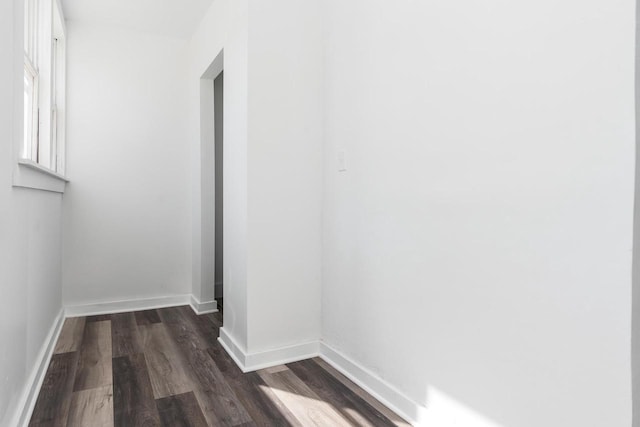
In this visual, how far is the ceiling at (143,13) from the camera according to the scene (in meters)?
2.82

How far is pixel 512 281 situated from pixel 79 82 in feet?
11.0

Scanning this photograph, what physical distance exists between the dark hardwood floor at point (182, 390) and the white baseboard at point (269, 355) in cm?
4

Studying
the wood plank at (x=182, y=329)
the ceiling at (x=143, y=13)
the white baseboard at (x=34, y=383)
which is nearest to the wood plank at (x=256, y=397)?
the wood plank at (x=182, y=329)

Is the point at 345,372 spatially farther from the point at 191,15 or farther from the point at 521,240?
the point at 191,15

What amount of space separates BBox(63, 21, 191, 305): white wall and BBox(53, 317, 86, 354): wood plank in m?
0.23

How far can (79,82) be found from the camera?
3.09 m

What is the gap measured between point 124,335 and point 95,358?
1.32 feet

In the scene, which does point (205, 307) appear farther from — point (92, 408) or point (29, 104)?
point (29, 104)

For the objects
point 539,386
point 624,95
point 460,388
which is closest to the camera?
point 624,95

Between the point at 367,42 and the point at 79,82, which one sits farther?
the point at 79,82

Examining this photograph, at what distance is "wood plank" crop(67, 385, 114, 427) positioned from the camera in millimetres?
1578

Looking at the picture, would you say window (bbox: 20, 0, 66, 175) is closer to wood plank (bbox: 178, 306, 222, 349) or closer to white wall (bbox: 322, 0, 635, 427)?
wood plank (bbox: 178, 306, 222, 349)

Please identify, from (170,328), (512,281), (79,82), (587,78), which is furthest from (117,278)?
(587,78)

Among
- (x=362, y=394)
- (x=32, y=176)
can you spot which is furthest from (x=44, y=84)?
(x=362, y=394)
